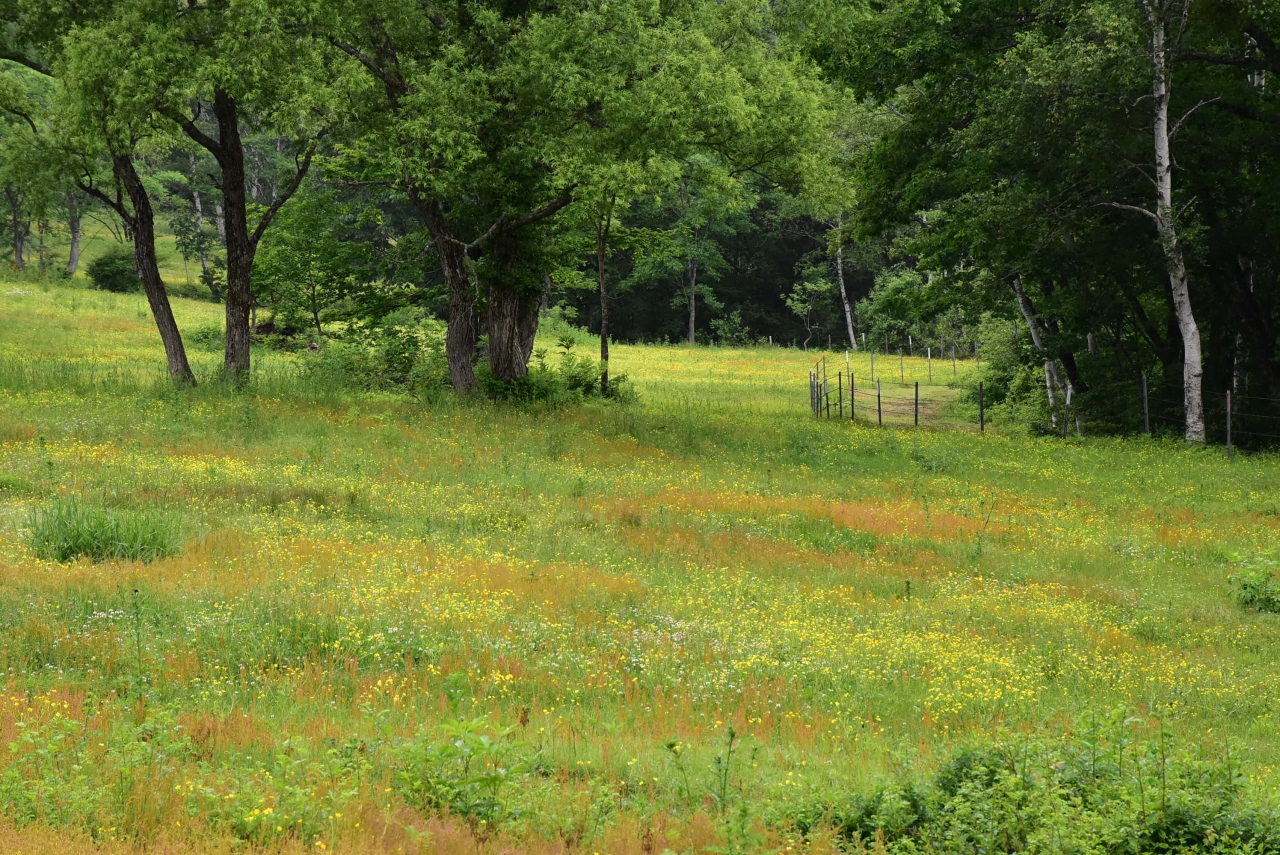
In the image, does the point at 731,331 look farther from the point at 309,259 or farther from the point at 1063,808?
the point at 1063,808

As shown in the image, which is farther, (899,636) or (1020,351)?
(1020,351)

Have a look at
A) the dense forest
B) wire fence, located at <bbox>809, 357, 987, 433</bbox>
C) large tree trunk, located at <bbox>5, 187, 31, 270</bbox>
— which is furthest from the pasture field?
large tree trunk, located at <bbox>5, 187, 31, 270</bbox>

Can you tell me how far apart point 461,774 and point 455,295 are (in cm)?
2072

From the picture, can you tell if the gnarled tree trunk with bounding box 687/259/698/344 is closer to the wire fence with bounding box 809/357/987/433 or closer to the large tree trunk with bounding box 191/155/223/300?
the wire fence with bounding box 809/357/987/433

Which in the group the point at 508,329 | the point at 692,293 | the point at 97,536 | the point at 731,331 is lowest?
the point at 97,536

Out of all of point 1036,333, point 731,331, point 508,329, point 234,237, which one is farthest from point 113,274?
point 1036,333

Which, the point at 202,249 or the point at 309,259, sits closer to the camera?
the point at 309,259

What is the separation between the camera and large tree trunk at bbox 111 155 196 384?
75.6ft

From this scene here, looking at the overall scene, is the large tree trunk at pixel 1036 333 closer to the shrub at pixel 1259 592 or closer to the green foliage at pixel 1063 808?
the shrub at pixel 1259 592

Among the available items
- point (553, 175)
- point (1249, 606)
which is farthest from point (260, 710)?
point (553, 175)

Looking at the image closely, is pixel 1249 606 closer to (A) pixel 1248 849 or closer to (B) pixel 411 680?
(A) pixel 1248 849

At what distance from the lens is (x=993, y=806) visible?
630 centimetres

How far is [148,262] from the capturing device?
23.8 meters

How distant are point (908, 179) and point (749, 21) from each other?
9898mm
